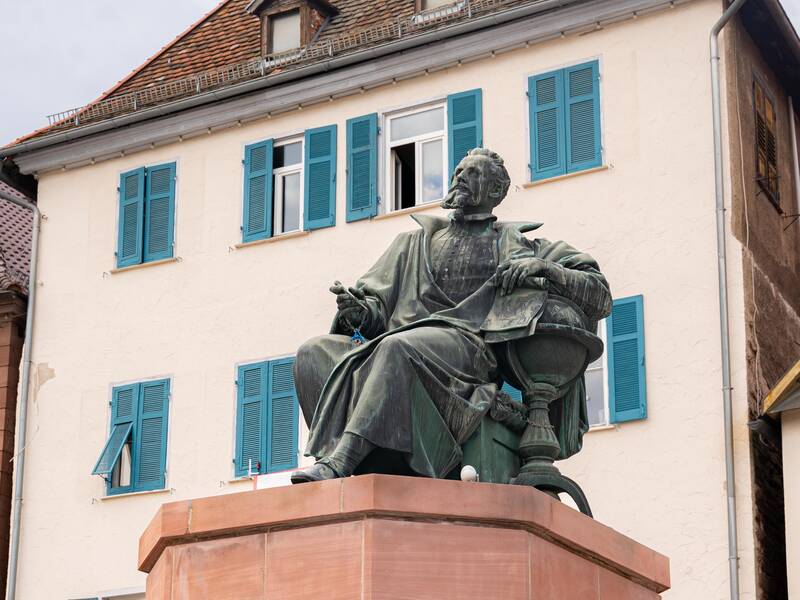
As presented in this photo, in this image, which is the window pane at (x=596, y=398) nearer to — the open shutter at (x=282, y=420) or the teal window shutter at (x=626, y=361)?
the teal window shutter at (x=626, y=361)

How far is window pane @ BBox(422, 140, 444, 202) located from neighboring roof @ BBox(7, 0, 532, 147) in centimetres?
133

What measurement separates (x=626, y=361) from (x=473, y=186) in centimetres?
988

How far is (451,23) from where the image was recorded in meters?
23.6

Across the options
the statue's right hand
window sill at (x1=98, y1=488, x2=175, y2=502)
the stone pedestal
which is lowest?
the stone pedestal

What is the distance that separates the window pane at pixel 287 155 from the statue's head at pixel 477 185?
13329mm

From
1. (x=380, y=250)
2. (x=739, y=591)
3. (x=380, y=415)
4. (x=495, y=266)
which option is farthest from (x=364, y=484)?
(x=380, y=250)

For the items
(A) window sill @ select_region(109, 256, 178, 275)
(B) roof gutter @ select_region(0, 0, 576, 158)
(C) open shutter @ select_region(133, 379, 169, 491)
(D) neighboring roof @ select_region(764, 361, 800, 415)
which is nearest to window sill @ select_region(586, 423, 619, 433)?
(D) neighboring roof @ select_region(764, 361, 800, 415)

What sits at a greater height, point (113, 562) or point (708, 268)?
point (708, 268)

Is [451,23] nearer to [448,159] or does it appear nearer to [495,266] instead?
[448,159]

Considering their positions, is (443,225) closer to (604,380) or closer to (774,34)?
(604,380)

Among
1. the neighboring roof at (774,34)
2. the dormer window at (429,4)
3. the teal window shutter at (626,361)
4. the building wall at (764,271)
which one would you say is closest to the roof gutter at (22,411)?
the dormer window at (429,4)

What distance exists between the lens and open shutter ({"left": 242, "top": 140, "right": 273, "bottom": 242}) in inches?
961

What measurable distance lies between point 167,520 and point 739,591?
10606mm

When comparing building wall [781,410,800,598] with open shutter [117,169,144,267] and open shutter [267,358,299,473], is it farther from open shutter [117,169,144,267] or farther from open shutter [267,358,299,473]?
open shutter [117,169,144,267]
